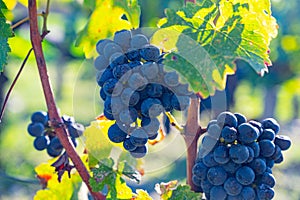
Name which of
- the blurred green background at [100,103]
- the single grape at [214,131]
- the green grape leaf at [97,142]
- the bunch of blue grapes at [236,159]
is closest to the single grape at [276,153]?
the bunch of blue grapes at [236,159]

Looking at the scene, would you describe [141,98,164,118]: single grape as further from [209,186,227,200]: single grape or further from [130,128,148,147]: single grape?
[209,186,227,200]: single grape

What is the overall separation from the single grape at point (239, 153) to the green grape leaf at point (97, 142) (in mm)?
279

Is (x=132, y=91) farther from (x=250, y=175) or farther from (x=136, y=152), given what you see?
(x=250, y=175)

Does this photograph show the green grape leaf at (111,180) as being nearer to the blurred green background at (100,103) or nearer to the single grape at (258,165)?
the single grape at (258,165)

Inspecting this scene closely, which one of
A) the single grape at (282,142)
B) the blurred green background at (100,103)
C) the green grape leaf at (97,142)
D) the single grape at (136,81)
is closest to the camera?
the single grape at (136,81)

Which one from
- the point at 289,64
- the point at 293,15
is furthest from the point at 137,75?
the point at 293,15

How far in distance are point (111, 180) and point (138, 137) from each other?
0.17 meters

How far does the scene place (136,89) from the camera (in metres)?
0.77

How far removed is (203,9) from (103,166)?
1.03ft

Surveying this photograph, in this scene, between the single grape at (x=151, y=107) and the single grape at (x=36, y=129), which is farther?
the single grape at (x=36, y=129)

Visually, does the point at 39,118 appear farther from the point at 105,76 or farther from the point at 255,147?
the point at 255,147

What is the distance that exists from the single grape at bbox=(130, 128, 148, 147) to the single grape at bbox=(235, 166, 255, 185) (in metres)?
0.16

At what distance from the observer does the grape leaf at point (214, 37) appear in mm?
822

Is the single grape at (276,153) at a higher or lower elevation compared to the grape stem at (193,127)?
lower
